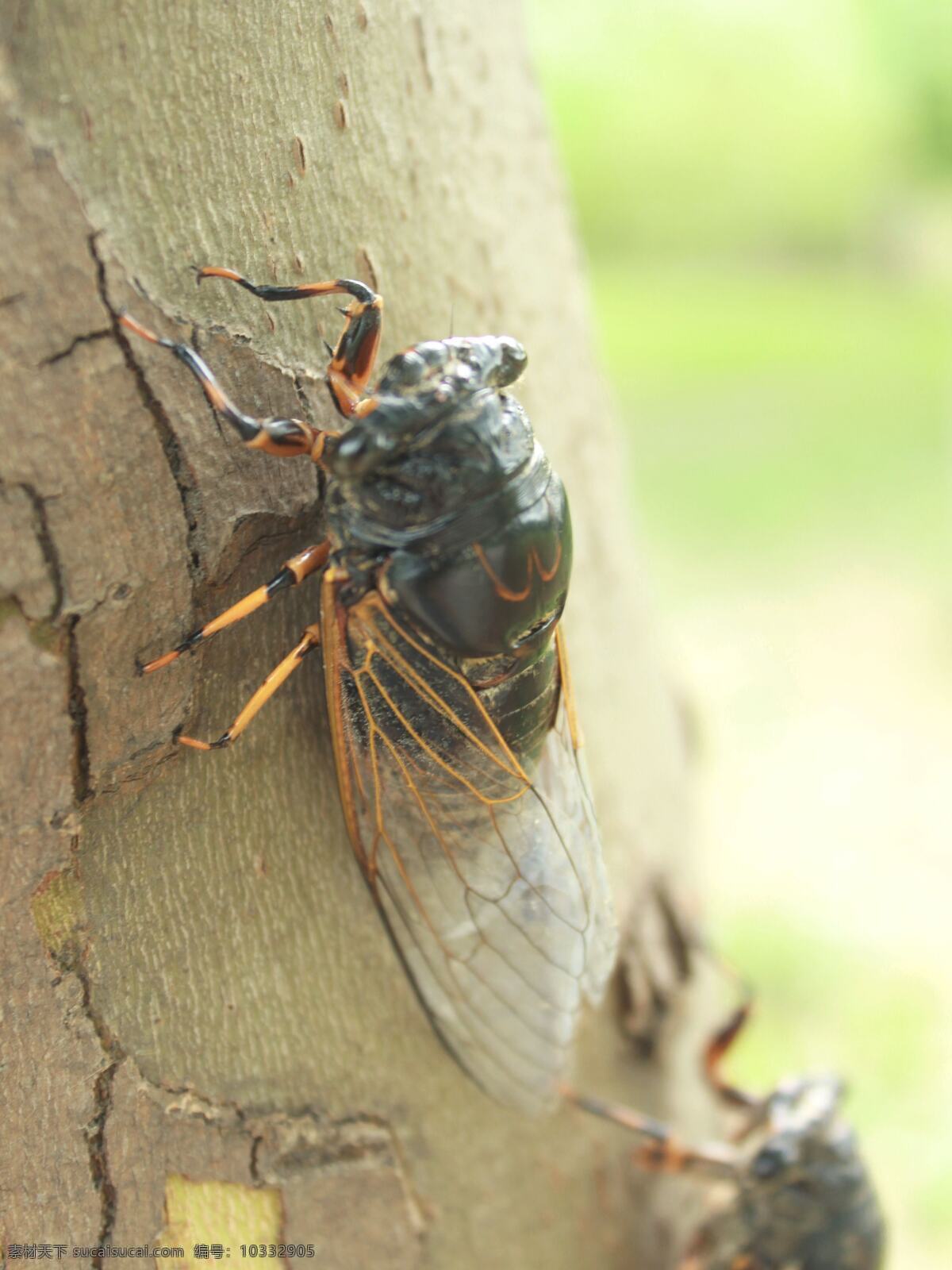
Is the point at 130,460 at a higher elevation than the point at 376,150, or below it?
below

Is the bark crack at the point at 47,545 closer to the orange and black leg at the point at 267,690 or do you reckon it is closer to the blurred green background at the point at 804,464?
the orange and black leg at the point at 267,690

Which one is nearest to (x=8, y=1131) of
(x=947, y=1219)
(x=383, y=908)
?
(x=383, y=908)

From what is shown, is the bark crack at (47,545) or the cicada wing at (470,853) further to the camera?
the cicada wing at (470,853)

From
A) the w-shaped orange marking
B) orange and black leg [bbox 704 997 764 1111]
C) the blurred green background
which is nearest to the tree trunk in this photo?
the w-shaped orange marking

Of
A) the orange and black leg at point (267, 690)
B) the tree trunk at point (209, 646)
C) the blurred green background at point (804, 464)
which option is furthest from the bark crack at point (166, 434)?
the blurred green background at point (804, 464)

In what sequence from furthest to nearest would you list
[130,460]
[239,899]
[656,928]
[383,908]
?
1. [656,928]
2. [383,908]
3. [239,899]
4. [130,460]

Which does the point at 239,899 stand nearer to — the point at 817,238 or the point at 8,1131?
the point at 8,1131
